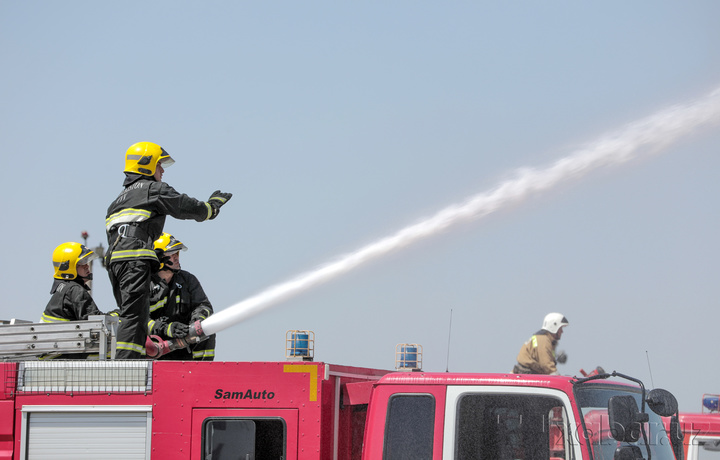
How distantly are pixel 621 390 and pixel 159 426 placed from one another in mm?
3148

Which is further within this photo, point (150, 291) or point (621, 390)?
point (150, 291)

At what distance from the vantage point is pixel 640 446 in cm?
531

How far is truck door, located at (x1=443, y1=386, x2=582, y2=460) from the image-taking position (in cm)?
516

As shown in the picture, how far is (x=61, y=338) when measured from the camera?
21.2 ft

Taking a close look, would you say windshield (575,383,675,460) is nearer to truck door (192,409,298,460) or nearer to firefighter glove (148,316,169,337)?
truck door (192,409,298,460)

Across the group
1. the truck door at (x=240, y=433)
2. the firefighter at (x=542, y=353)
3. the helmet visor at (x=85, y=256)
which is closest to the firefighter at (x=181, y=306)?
the helmet visor at (x=85, y=256)

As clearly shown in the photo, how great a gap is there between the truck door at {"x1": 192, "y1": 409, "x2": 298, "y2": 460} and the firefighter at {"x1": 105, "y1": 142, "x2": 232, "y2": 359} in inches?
50.5

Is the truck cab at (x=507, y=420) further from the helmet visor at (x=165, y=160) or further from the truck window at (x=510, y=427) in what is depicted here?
the helmet visor at (x=165, y=160)

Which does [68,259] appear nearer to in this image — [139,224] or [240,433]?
[139,224]

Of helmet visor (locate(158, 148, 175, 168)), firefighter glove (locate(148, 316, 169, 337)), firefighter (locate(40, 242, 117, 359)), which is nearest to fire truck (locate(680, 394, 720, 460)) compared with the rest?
firefighter glove (locate(148, 316, 169, 337))

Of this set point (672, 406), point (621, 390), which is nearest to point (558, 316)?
point (621, 390)

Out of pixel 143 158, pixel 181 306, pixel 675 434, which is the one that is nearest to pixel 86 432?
pixel 181 306

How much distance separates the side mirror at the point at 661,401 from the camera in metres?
5.18

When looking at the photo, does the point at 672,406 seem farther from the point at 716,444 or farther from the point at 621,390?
the point at 716,444
